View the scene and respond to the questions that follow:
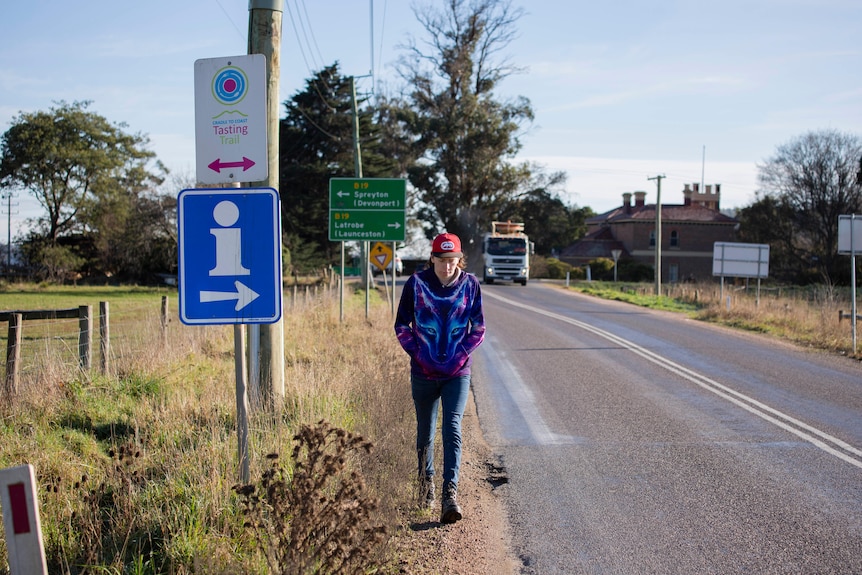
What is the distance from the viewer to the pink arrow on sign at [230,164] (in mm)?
4922

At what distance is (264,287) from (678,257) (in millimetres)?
74259

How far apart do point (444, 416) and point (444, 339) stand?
1.82 ft

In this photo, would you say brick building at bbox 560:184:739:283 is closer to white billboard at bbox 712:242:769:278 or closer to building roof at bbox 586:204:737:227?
building roof at bbox 586:204:737:227

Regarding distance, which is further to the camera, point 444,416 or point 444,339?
point 444,416

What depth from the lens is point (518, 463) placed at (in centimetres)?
731

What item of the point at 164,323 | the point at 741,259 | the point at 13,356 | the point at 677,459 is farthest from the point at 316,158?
the point at 677,459

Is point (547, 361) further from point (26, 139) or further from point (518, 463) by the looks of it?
point (26, 139)

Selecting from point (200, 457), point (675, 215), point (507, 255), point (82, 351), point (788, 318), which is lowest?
point (788, 318)

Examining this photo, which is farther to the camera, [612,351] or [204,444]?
[612,351]

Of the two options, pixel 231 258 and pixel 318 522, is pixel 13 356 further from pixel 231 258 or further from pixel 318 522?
pixel 318 522

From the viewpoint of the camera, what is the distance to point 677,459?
731cm

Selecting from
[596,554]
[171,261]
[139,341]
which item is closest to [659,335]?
[139,341]

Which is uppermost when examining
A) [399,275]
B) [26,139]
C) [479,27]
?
[479,27]

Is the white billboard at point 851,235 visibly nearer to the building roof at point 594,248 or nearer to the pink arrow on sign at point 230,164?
the pink arrow on sign at point 230,164
